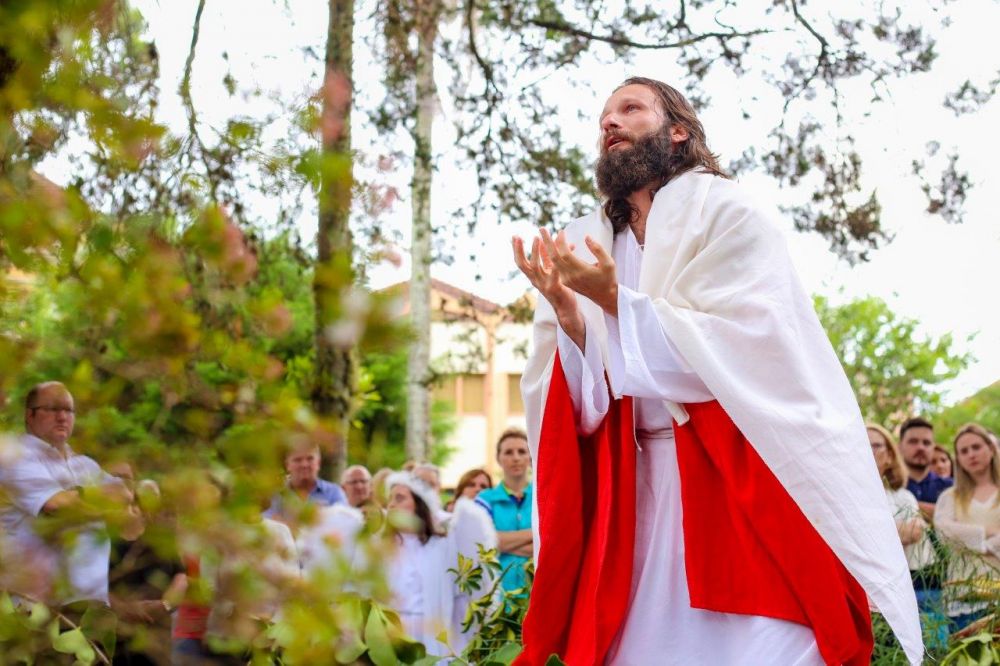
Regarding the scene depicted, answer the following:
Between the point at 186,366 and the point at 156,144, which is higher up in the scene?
the point at 156,144

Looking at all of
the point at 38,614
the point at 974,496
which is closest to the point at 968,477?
the point at 974,496

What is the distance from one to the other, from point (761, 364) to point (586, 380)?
18.8 inches

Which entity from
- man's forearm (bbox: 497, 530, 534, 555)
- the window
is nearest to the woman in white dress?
man's forearm (bbox: 497, 530, 534, 555)

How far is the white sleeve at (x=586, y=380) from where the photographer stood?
3.47 meters

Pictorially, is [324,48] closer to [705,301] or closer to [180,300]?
[705,301]

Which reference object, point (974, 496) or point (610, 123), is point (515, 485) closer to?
point (974, 496)

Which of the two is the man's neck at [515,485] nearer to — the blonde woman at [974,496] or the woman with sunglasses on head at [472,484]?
the woman with sunglasses on head at [472,484]

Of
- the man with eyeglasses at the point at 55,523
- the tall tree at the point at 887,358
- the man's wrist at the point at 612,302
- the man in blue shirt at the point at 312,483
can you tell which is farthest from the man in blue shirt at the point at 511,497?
the tall tree at the point at 887,358

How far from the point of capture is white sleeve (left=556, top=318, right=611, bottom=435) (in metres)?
3.47

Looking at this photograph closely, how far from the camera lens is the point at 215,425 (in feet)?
5.24

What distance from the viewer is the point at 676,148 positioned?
3877 millimetres

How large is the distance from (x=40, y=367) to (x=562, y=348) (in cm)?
211

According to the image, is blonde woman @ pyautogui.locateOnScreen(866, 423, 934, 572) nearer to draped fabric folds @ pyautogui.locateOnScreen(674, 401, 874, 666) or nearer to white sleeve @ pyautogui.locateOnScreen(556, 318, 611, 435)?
draped fabric folds @ pyautogui.locateOnScreen(674, 401, 874, 666)

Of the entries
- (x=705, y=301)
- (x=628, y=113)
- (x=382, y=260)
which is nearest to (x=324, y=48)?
(x=628, y=113)
